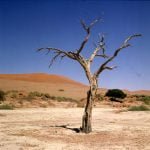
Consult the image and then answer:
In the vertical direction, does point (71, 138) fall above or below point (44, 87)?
below

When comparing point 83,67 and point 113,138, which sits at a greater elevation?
point 83,67

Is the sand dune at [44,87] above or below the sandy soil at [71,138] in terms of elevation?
above

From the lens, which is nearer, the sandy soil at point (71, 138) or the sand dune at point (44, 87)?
the sandy soil at point (71, 138)

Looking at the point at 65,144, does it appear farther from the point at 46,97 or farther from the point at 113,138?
the point at 46,97

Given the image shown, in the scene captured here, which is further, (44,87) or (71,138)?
(44,87)

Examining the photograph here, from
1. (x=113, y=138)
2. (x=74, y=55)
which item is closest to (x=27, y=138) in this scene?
(x=113, y=138)

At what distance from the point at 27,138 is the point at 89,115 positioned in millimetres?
3185

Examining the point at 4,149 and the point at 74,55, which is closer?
the point at 4,149

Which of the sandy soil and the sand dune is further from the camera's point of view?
the sand dune

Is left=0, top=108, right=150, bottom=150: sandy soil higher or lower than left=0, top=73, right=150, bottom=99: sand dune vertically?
lower

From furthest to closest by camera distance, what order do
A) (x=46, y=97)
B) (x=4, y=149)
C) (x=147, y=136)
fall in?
(x=46, y=97), (x=147, y=136), (x=4, y=149)

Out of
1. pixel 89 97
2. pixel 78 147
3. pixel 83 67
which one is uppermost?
pixel 83 67

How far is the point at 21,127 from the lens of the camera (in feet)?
55.8

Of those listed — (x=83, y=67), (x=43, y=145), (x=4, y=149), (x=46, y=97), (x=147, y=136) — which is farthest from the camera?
(x=46, y=97)
